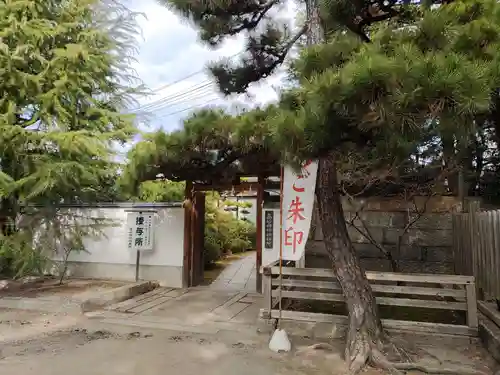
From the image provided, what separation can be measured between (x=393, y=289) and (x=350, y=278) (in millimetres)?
994

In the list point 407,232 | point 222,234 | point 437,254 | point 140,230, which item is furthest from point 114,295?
point 222,234

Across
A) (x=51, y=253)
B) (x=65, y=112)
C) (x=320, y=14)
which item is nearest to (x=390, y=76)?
(x=320, y=14)

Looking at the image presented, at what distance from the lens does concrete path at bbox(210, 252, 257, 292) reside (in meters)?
9.12

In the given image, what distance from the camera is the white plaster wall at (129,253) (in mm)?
8906

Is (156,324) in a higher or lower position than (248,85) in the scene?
lower

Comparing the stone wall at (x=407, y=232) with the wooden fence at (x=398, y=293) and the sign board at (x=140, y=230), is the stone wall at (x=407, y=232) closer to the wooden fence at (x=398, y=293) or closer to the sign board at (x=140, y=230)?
the wooden fence at (x=398, y=293)

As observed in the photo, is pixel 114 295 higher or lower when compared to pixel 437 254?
lower

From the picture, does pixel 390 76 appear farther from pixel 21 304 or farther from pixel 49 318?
pixel 21 304

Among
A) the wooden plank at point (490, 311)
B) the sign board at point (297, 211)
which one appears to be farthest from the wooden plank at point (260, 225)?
the wooden plank at point (490, 311)

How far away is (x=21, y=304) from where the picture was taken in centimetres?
717

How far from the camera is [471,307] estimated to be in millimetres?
4992

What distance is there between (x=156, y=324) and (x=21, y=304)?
3.02 meters

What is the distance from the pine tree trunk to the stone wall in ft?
8.84

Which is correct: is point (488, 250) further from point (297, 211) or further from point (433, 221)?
point (297, 211)
